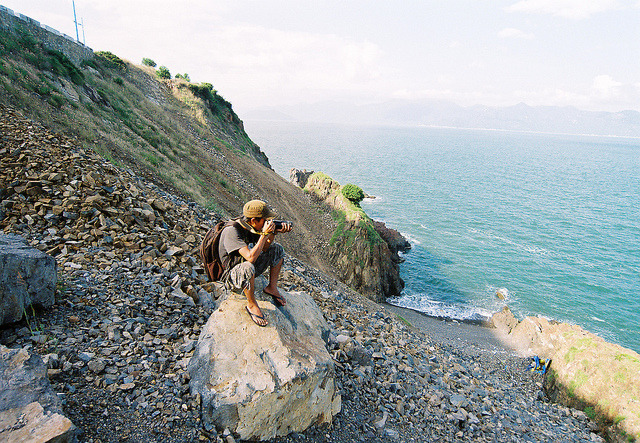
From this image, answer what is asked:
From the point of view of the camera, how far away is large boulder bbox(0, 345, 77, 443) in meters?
3.59

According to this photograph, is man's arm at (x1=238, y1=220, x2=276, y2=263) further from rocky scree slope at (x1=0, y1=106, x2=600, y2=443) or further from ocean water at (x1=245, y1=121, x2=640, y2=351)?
ocean water at (x1=245, y1=121, x2=640, y2=351)

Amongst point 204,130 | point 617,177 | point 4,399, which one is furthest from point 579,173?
point 4,399

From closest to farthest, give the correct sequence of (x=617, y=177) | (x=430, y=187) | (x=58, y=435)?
1. (x=58, y=435)
2. (x=430, y=187)
3. (x=617, y=177)

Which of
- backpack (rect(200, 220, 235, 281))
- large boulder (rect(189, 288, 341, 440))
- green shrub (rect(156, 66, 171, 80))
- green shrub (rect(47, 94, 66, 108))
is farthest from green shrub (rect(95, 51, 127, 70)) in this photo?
large boulder (rect(189, 288, 341, 440))

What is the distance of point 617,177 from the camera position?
352 ft

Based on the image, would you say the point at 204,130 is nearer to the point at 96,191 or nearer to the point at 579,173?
the point at 96,191

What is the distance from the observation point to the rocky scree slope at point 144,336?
205 inches

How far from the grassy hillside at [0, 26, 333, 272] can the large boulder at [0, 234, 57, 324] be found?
9.79 meters

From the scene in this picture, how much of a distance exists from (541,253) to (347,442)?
46.6 m

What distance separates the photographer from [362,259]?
31.7 metres

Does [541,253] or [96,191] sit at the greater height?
[96,191]

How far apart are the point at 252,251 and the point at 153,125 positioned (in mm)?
26414

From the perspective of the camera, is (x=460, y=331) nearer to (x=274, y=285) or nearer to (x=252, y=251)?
(x=274, y=285)

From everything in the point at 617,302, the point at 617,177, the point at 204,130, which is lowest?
the point at 617,302
